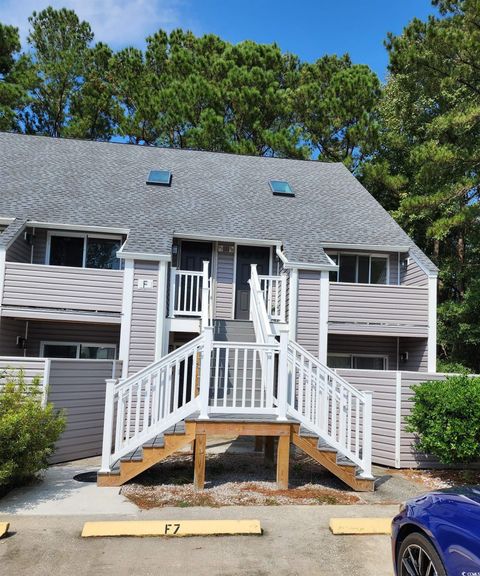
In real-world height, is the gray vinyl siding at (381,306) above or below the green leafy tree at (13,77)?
below

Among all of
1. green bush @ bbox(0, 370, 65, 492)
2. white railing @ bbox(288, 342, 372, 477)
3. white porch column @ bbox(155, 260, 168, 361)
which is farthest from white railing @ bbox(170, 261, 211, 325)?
green bush @ bbox(0, 370, 65, 492)

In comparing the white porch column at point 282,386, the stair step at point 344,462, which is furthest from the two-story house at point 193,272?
the stair step at point 344,462

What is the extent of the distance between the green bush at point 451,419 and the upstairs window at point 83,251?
7.95 meters

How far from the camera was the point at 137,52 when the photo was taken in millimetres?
24297

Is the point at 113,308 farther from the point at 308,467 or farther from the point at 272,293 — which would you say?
the point at 308,467

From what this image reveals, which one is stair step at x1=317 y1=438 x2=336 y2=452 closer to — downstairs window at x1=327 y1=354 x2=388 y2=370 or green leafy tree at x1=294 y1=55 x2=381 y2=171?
downstairs window at x1=327 y1=354 x2=388 y2=370

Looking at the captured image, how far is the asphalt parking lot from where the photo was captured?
4262mm

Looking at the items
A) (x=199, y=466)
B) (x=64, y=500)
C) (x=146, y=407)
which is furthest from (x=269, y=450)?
(x=64, y=500)

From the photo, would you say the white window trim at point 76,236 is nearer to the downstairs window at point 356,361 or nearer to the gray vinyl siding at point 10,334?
the gray vinyl siding at point 10,334

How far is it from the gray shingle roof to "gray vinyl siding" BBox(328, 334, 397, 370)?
249 centimetres

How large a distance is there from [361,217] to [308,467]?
25.4ft

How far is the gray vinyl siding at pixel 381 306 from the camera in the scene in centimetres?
1143

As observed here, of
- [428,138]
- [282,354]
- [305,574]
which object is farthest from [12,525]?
[428,138]

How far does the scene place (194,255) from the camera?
12.7 metres
